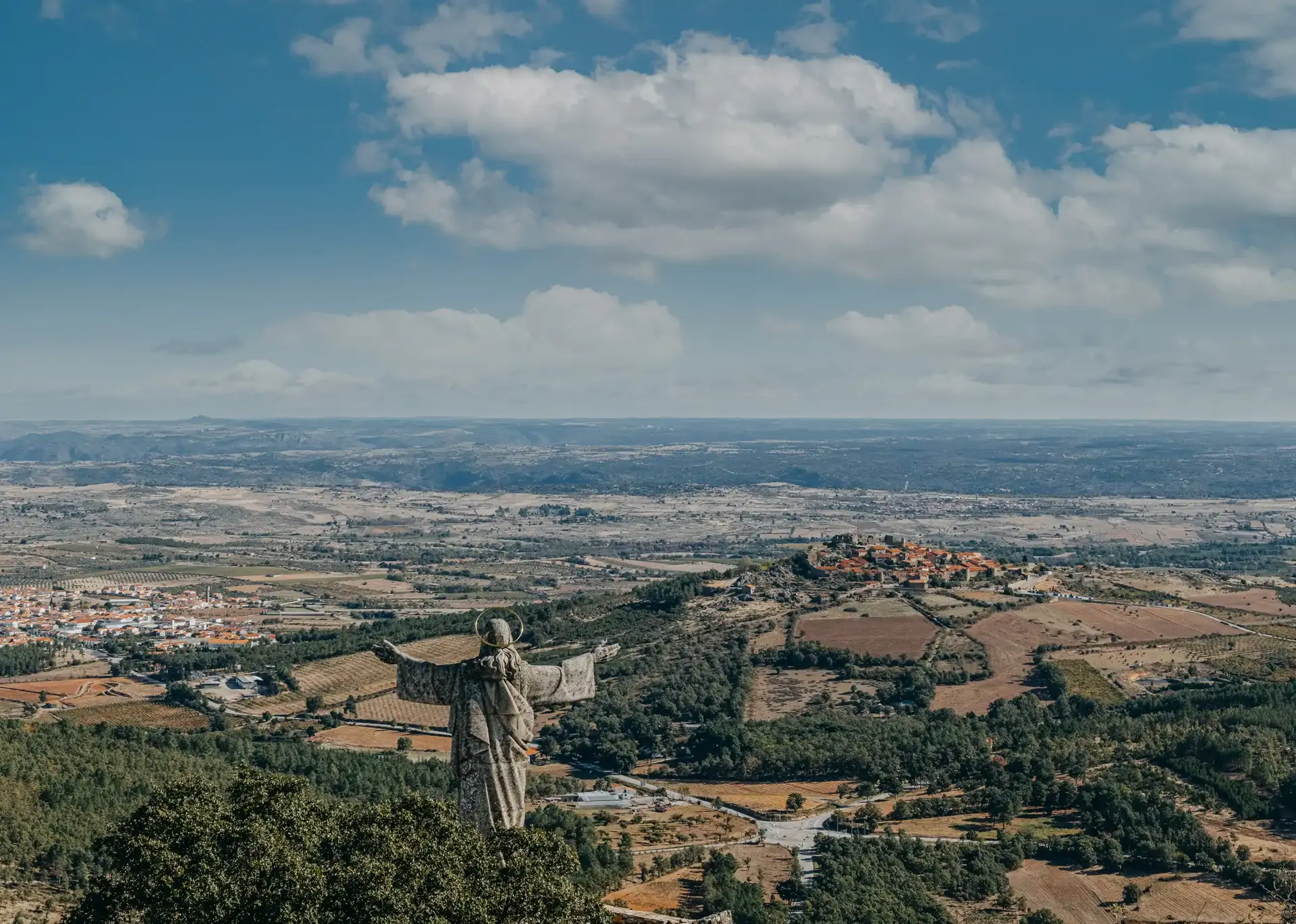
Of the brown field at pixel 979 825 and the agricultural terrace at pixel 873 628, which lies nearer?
the brown field at pixel 979 825

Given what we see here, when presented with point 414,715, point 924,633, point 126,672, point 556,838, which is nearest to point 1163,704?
point 924,633

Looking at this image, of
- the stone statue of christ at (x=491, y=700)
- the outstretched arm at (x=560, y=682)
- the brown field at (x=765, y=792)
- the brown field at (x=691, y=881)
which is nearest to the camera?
the stone statue of christ at (x=491, y=700)

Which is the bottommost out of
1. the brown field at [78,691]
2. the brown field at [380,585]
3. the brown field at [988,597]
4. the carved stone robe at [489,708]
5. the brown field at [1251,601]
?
the brown field at [380,585]

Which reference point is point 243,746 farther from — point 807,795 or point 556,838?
point 556,838

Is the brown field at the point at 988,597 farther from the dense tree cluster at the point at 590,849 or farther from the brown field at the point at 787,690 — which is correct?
the dense tree cluster at the point at 590,849

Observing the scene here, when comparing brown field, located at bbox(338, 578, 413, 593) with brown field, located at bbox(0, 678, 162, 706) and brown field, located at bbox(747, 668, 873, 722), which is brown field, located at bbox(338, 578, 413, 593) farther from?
brown field, located at bbox(747, 668, 873, 722)

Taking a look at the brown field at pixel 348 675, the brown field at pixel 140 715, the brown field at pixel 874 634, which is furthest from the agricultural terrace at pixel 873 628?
the brown field at pixel 140 715

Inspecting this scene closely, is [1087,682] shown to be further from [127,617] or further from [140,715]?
[127,617]
